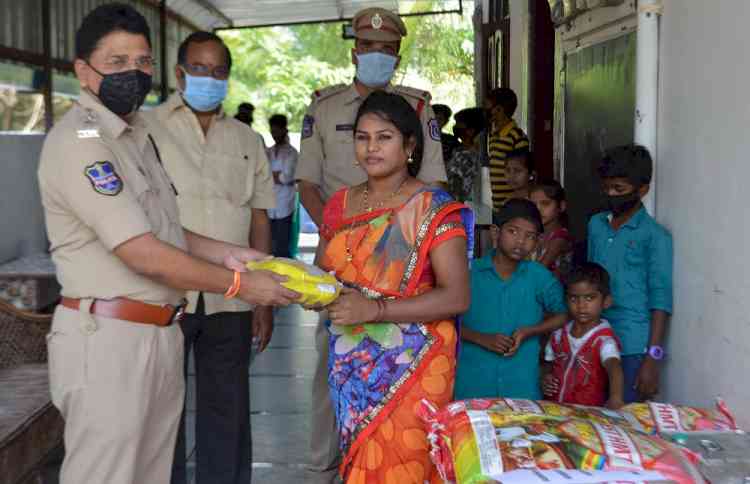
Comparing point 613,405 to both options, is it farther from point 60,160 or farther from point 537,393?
point 60,160

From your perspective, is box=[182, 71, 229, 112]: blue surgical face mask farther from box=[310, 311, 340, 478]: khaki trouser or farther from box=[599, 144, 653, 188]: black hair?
box=[599, 144, 653, 188]: black hair

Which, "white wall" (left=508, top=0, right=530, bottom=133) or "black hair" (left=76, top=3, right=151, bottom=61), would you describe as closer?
"black hair" (left=76, top=3, right=151, bottom=61)

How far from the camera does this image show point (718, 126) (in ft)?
9.85

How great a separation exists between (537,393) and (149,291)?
1.59 metres

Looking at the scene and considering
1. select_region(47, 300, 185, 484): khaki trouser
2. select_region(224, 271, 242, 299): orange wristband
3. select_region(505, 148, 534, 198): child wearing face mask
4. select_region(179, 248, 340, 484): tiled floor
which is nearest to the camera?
select_region(47, 300, 185, 484): khaki trouser

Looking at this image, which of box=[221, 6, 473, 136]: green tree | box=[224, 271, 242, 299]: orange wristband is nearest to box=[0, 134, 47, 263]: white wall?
box=[224, 271, 242, 299]: orange wristband

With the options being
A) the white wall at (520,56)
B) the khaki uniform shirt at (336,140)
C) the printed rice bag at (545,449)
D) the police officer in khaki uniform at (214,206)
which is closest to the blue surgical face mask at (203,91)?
the police officer in khaki uniform at (214,206)

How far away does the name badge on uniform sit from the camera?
7.98ft

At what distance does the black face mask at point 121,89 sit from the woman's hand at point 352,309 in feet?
2.63

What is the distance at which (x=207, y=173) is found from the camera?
3.51 metres

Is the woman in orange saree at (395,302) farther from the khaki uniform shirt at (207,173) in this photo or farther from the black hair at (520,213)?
the khaki uniform shirt at (207,173)

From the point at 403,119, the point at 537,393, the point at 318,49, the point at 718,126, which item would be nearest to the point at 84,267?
the point at 403,119

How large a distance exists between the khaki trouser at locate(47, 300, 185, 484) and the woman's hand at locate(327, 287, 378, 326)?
0.50m

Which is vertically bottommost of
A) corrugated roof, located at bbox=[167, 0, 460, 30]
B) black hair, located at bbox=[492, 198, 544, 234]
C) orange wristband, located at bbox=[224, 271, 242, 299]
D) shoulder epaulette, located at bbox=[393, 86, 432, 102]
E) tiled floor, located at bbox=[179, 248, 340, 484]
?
tiled floor, located at bbox=[179, 248, 340, 484]
